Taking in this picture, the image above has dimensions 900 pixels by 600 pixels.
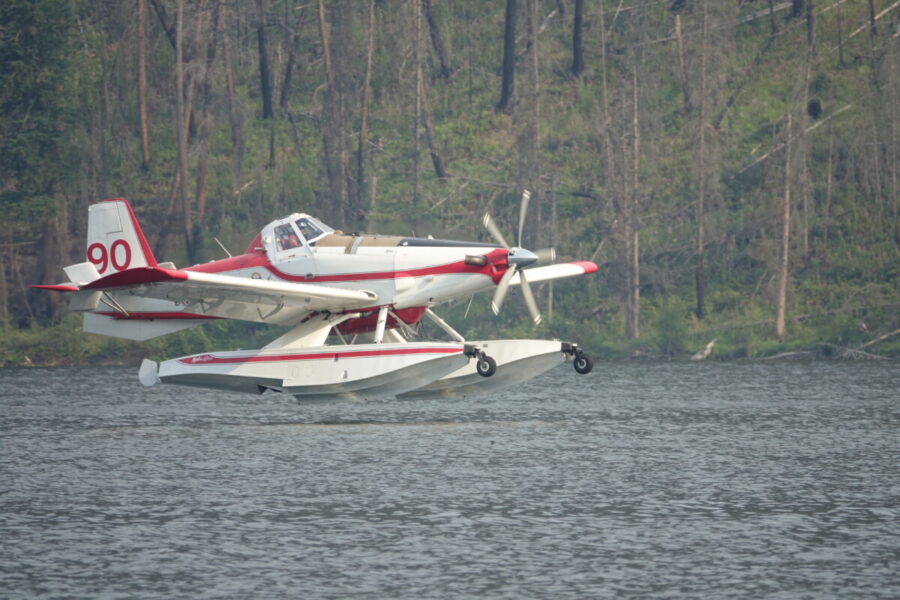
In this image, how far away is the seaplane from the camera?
23250 millimetres

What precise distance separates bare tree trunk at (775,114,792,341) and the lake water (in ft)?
Answer: 54.9

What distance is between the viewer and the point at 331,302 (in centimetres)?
2470

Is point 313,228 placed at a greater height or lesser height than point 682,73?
lesser

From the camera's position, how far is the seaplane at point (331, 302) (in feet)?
76.3

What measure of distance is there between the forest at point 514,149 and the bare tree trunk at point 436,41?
0.56ft

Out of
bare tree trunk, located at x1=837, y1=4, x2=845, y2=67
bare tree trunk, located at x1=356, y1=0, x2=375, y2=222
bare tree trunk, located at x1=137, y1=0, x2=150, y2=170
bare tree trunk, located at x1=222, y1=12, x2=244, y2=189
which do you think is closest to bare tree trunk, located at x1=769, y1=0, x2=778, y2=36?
bare tree trunk, located at x1=837, y1=4, x2=845, y2=67

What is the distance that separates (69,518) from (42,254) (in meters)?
38.2

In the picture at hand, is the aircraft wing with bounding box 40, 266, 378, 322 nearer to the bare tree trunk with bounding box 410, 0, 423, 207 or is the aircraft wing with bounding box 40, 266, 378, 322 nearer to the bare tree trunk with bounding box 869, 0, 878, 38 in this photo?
the bare tree trunk with bounding box 410, 0, 423, 207

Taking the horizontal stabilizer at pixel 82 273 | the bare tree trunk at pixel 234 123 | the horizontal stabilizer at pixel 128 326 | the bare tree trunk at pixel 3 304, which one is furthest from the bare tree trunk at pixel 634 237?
the horizontal stabilizer at pixel 82 273

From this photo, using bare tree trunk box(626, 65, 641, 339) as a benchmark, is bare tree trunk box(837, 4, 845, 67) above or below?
above

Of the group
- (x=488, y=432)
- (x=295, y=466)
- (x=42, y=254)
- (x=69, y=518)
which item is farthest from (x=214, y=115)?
(x=69, y=518)

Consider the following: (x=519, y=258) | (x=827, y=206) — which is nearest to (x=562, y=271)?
(x=519, y=258)

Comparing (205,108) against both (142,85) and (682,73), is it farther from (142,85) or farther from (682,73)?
(682,73)

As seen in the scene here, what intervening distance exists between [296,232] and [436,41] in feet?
126
